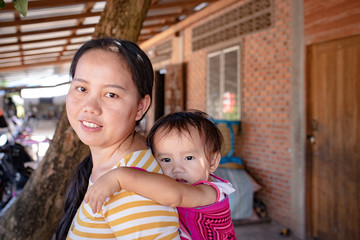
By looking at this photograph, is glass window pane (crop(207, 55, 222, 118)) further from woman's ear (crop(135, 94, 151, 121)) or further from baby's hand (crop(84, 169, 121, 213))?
baby's hand (crop(84, 169, 121, 213))

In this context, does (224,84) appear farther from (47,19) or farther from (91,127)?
(91,127)

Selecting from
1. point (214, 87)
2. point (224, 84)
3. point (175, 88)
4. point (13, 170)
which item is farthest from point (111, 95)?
point (175, 88)

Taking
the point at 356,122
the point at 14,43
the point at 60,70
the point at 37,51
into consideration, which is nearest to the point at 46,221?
the point at 356,122

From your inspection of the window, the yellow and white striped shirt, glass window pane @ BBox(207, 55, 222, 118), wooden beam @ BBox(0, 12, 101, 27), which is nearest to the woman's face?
the yellow and white striped shirt

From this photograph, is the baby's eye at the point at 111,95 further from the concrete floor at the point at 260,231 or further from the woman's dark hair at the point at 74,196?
the concrete floor at the point at 260,231

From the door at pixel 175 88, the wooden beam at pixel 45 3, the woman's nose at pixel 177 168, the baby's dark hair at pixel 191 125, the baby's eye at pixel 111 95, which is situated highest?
the wooden beam at pixel 45 3

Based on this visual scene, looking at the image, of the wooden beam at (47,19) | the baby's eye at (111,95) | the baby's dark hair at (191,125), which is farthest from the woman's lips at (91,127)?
the wooden beam at (47,19)

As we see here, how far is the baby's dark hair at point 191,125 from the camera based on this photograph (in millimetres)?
1352

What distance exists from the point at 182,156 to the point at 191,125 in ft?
0.44

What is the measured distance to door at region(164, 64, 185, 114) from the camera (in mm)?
7383

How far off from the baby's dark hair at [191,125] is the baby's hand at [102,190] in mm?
449

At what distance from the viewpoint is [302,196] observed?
4152 millimetres

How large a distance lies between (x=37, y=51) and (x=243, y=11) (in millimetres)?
6545

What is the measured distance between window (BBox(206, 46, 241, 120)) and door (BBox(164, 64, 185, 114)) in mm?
1089
